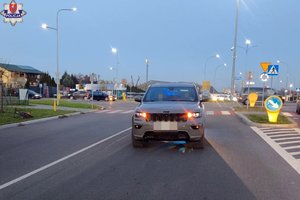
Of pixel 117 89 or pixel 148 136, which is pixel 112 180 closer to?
pixel 148 136

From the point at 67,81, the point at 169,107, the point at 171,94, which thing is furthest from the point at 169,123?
the point at 67,81

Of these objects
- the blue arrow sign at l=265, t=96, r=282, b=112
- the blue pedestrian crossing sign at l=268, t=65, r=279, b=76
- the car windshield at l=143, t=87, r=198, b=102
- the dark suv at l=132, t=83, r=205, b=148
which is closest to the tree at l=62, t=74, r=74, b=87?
the blue pedestrian crossing sign at l=268, t=65, r=279, b=76

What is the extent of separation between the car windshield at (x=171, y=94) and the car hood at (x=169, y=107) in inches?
27.7

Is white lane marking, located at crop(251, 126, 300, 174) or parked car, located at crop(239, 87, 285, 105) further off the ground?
parked car, located at crop(239, 87, 285, 105)

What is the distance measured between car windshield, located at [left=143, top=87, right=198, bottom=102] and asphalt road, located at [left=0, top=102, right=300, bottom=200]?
1.31 metres

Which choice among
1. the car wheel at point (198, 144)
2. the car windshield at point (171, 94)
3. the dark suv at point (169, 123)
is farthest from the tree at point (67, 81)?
the car wheel at point (198, 144)

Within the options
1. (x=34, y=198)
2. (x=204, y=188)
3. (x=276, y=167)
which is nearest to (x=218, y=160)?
(x=276, y=167)

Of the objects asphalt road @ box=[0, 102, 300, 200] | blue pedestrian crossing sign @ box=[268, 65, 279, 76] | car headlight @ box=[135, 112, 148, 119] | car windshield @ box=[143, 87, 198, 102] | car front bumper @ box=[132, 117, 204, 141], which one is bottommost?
asphalt road @ box=[0, 102, 300, 200]

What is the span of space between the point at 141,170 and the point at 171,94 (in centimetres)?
405

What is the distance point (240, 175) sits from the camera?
7430 mm

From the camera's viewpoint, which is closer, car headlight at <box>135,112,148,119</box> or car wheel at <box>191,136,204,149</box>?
car headlight at <box>135,112,148,119</box>

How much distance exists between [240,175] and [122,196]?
8.51ft

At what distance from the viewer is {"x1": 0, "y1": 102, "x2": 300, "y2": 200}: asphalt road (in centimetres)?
616

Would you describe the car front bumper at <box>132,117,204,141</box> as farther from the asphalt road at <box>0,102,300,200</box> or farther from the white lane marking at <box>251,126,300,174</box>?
the white lane marking at <box>251,126,300,174</box>
